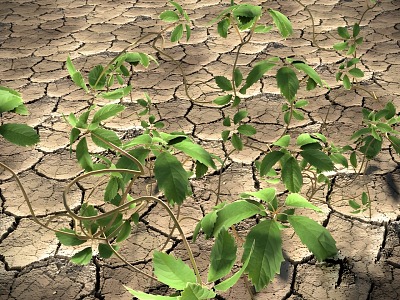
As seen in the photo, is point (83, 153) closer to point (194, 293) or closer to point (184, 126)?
point (194, 293)

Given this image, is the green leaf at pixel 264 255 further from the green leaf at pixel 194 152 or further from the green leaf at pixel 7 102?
the green leaf at pixel 7 102

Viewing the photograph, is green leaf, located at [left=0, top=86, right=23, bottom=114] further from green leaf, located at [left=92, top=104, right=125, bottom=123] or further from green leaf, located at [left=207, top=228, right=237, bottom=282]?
green leaf, located at [left=207, top=228, right=237, bottom=282]

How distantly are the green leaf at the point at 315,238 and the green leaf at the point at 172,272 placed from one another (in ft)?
0.81

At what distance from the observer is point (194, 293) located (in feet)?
2.62

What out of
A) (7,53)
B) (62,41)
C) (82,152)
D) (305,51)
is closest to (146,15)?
(62,41)

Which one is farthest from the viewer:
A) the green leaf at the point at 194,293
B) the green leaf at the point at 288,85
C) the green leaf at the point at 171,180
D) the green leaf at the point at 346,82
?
the green leaf at the point at 346,82

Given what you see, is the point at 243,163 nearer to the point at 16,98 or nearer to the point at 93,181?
the point at 93,181

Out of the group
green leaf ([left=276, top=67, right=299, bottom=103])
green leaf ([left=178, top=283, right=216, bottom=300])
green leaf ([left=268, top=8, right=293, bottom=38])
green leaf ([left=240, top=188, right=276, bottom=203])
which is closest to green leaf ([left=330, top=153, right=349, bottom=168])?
green leaf ([left=276, top=67, right=299, bottom=103])

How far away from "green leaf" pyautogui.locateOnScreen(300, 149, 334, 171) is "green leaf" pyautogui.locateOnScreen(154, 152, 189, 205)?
364 millimetres

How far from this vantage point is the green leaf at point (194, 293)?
78cm

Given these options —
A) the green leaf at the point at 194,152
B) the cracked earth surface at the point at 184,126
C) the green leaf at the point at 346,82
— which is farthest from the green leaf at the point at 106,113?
the green leaf at the point at 346,82

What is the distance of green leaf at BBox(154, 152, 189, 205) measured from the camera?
1.08m

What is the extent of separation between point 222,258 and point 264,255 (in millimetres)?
121

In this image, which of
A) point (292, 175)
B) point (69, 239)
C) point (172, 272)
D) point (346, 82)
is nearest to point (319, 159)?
point (292, 175)
